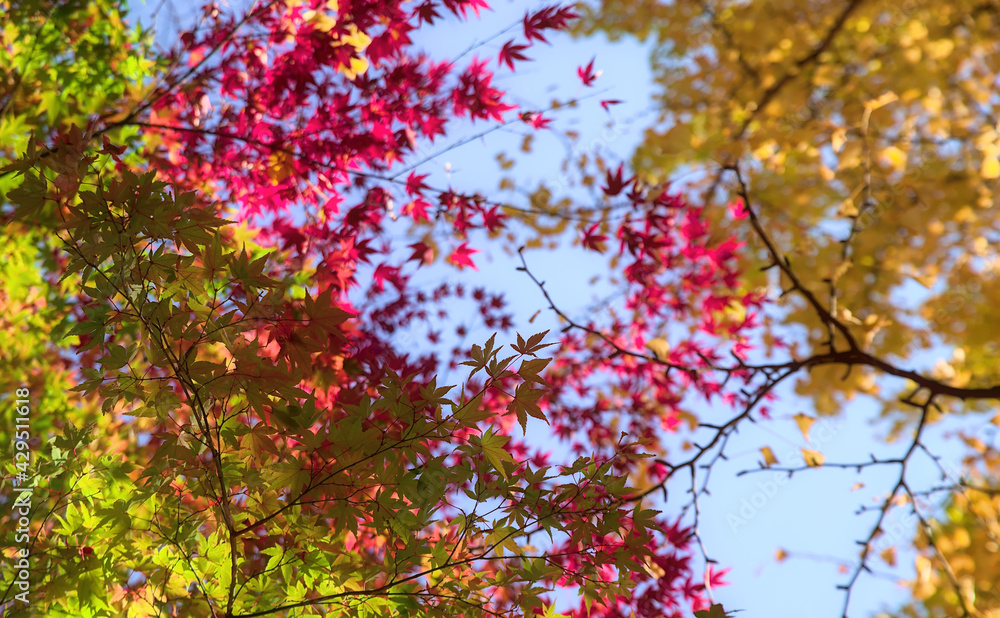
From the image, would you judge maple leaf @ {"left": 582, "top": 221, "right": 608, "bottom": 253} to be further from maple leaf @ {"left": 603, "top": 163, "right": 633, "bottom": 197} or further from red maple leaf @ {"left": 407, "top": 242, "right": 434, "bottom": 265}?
red maple leaf @ {"left": 407, "top": 242, "right": 434, "bottom": 265}

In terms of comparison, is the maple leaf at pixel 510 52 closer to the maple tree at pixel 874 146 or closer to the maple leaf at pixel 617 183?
the maple leaf at pixel 617 183

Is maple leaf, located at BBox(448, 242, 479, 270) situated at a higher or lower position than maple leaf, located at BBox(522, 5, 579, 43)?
lower

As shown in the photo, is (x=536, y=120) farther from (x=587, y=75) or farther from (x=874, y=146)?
(x=874, y=146)

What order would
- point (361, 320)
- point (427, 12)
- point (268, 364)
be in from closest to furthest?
point (268, 364) → point (427, 12) → point (361, 320)

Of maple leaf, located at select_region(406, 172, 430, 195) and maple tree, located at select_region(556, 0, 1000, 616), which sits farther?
maple tree, located at select_region(556, 0, 1000, 616)

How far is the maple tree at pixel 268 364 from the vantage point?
1.05 m

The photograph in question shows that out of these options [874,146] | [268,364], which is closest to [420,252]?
[268,364]

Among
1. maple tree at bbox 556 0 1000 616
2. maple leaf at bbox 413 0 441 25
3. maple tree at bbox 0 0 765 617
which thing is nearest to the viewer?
maple tree at bbox 0 0 765 617

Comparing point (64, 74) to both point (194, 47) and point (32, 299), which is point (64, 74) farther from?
point (32, 299)

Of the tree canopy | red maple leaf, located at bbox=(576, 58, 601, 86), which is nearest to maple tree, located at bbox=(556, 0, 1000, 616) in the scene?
the tree canopy

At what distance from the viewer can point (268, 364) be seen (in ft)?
3.58

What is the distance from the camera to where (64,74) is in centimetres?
264

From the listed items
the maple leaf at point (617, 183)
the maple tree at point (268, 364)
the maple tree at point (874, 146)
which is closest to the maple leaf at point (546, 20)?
the maple tree at point (268, 364)

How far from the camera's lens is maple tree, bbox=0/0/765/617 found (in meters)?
1.05
